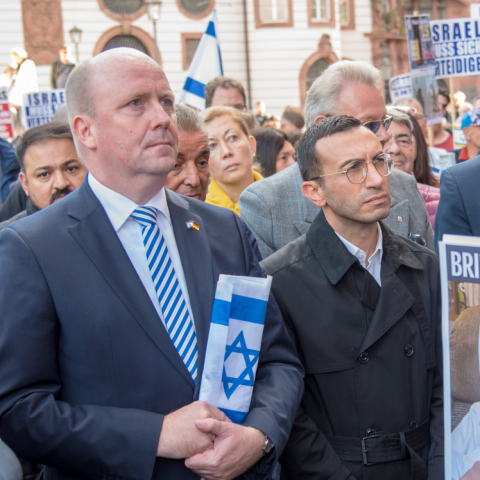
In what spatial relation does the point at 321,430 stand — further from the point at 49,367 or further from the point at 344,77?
the point at 344,77

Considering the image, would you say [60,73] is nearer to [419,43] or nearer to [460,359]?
[419,43]

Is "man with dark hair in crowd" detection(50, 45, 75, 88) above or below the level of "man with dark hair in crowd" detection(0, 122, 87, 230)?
above

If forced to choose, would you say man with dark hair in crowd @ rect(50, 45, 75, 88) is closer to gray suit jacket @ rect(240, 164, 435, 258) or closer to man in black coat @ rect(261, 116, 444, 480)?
gray suit jacket @ rect(240, 164, 435, 258)

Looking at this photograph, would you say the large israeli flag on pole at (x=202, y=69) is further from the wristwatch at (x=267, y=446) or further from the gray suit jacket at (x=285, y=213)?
the wristwatch at (x=267, y=446)

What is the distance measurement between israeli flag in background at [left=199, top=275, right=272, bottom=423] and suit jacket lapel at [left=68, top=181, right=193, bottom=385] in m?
0.10

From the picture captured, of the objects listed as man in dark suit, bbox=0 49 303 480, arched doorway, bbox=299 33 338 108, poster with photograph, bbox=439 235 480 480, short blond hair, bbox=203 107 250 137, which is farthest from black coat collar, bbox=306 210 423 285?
arched doorway, bbox=299 33 338 108

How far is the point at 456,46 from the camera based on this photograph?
24.8 ft

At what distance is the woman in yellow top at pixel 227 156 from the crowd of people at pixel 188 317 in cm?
122

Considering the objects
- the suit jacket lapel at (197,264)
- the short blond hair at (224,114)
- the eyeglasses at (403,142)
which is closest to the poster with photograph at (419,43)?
the eyeglasses at (403,142)

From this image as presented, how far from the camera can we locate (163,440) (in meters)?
1.95

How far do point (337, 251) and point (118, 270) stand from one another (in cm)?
87

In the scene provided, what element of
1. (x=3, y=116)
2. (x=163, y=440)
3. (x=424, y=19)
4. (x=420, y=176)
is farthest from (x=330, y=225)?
(x=3, y=116)

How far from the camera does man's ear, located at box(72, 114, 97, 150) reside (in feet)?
7.16

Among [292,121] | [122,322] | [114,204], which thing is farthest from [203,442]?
[292,121]
